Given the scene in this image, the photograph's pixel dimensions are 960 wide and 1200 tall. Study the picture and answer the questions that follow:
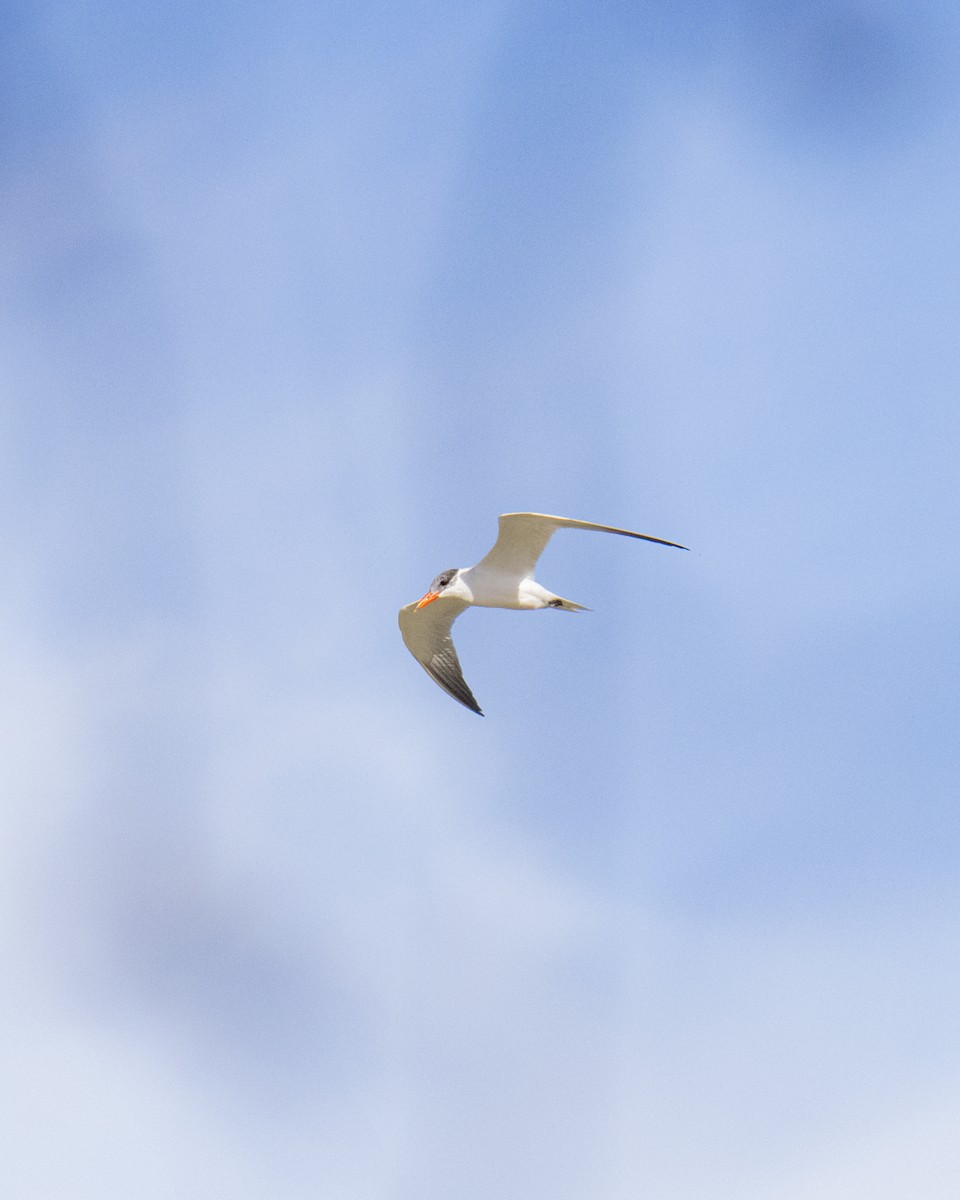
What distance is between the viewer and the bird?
2780cm

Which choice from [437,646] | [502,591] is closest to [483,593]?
[502,591]

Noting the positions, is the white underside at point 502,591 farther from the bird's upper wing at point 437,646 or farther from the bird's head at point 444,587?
the bird's upper wing at point 437,646

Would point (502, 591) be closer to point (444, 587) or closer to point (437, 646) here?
point (444, 587)

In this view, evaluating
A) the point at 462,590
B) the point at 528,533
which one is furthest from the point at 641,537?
the point at 462,590

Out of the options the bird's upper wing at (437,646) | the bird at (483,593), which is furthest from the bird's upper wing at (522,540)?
the bird's upper wing at (437,646)

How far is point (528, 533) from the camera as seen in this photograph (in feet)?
92.1

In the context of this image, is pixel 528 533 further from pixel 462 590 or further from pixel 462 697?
pixel 462 697

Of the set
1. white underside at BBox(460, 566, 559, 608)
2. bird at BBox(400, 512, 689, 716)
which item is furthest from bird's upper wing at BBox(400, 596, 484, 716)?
white underside at BBox(460, 566, 559, 608)

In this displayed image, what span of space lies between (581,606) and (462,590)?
108 inches

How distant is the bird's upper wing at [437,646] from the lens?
1277 inches

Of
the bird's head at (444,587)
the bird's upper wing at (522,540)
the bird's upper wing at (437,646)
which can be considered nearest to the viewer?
the bird's upper wing at (522,540)

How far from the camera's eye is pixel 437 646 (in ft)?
108

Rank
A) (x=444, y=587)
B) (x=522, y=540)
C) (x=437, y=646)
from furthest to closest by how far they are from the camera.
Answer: (x=437, y=646) → (x=444, y=587) → (x=522, y=540)

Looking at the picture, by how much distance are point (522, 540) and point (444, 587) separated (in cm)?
307
